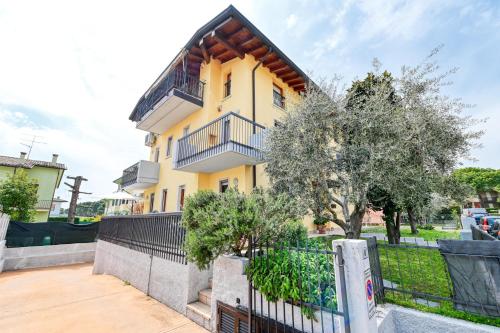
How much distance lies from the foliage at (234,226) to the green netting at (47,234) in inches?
509

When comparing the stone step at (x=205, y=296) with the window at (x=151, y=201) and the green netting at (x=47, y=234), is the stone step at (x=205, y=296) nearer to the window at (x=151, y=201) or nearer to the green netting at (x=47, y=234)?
the window at (x=151, y=201)

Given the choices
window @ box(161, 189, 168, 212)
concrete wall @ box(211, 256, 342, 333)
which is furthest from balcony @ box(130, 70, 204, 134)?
concrete wall @ box(211, 256, 342, 333)

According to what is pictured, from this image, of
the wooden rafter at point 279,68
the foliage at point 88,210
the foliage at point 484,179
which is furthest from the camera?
the foliage at point 88,210

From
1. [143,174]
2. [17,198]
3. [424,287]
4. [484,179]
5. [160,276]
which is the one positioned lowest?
[160,276]

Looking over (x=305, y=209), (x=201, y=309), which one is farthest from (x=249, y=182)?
(x=201, y=309)

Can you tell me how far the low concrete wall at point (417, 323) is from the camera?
2686 millimetres

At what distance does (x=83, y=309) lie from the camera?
196 inches

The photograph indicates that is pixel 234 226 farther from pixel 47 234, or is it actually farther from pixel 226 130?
pixel 47 234

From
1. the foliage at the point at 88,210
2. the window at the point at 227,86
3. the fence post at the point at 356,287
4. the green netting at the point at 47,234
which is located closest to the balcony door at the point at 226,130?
the window at the point at 227,86

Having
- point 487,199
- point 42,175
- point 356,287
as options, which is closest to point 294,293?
point 356,287

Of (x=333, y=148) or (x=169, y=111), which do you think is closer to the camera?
(x=333, y=148)

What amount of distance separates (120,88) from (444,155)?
40.7 ft

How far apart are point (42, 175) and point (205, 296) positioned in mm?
31629

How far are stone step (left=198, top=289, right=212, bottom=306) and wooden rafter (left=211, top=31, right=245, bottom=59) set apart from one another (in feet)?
35.0
